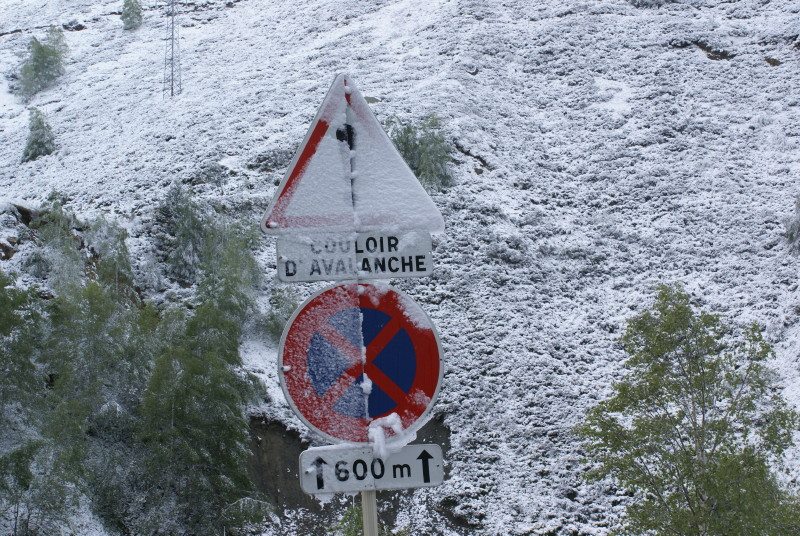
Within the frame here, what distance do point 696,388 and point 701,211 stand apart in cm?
1520

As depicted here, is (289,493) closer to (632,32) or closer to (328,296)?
(328,296)

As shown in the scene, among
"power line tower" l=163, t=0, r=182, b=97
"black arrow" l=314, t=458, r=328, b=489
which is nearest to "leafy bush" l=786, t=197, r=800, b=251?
"black arrow" l=314, t=458, r=328, b=489

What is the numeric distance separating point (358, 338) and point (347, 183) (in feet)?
1.58

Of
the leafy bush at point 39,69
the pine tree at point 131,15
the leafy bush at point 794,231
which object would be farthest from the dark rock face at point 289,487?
the pine tree at point 131,15

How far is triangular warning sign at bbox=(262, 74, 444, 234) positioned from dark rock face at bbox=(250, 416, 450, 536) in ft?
45.8

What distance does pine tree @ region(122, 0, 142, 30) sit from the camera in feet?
162

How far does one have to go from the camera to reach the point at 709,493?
10102mm

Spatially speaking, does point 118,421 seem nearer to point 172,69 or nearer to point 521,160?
point 521,160

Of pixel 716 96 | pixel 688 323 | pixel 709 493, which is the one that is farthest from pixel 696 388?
pixel 716 96

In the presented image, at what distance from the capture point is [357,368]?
7.54 feet

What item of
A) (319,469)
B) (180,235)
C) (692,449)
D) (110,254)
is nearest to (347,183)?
(319,469)

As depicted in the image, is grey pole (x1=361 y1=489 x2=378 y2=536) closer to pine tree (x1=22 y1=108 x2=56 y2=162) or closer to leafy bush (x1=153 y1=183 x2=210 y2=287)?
leafy bush (x1=153 y1=183 x2=210 y2=287)

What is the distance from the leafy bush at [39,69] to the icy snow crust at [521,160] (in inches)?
31.3

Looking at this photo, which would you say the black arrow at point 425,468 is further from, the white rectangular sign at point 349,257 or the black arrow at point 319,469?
the white rectangular sign at point 349,257
